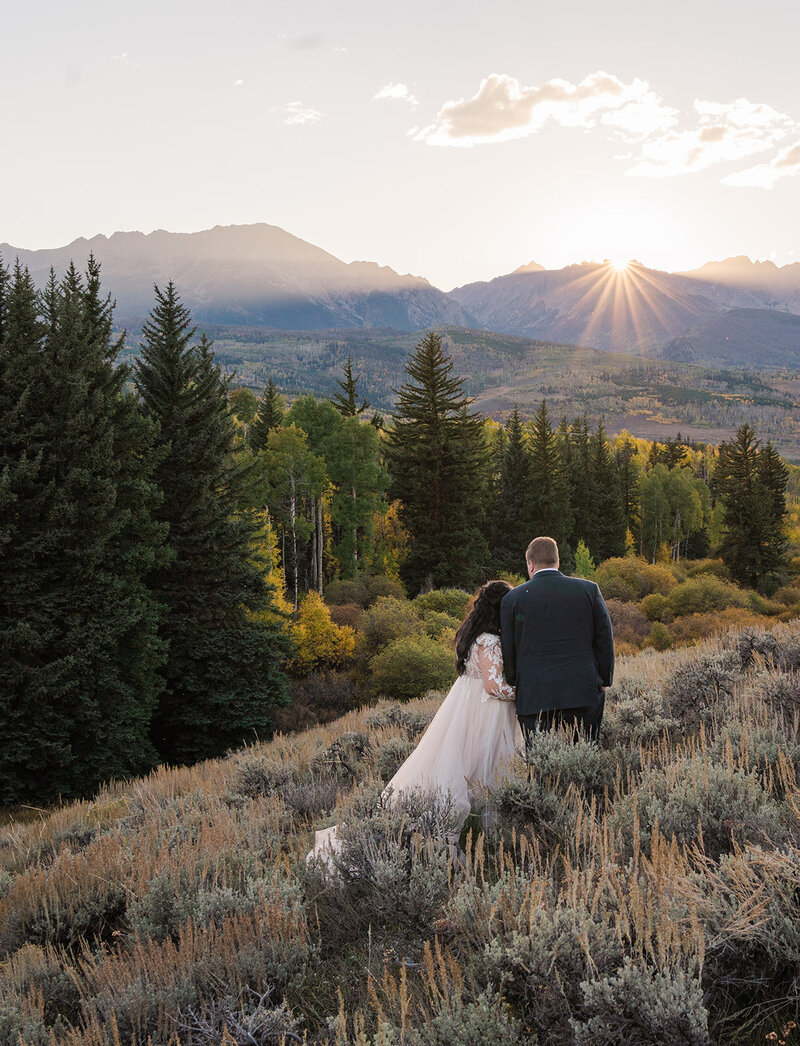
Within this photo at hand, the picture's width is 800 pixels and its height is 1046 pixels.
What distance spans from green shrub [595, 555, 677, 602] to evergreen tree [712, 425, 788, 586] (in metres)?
9.75

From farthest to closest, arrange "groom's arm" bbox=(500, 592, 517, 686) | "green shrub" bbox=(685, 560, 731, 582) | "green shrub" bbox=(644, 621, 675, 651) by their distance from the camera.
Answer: "green shrub" bbox=(685, 560, 731, 582)
"green shrub" bbox=(644, 621, 675, 651)
"groom's arm" bbox=(500, 592, 517, 686)

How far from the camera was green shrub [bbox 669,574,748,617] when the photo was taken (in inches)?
1500

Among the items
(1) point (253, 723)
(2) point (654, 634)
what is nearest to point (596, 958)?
(1) point (253, 723)

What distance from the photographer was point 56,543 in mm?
17984

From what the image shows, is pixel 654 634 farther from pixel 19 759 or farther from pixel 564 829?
pixel 564 829

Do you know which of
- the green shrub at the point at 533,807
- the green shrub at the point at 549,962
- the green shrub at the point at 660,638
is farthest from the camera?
the green shrub at the point at 660,638

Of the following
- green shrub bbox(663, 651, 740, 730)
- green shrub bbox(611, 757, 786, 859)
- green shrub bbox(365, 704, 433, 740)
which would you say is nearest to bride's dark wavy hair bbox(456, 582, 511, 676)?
green shrub bbox(611, 757, 786, 859)

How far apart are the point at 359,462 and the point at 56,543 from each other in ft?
81.9

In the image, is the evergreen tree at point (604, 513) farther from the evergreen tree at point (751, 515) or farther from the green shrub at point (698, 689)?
the green shrub at point (698, 689)

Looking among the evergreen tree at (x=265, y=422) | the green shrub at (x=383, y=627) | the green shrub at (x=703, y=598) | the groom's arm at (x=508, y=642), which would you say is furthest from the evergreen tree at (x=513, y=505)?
the groom's arm at (x=508, y=642)

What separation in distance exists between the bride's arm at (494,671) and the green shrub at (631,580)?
40564mm

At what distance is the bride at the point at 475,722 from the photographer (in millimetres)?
5375

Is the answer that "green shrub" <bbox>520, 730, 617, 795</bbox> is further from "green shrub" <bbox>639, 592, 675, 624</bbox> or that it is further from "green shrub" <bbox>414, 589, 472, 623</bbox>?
"green shrub" <bbox>639, 592, 675, 624</bbox>

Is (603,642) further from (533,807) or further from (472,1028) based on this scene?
(472,1028)
